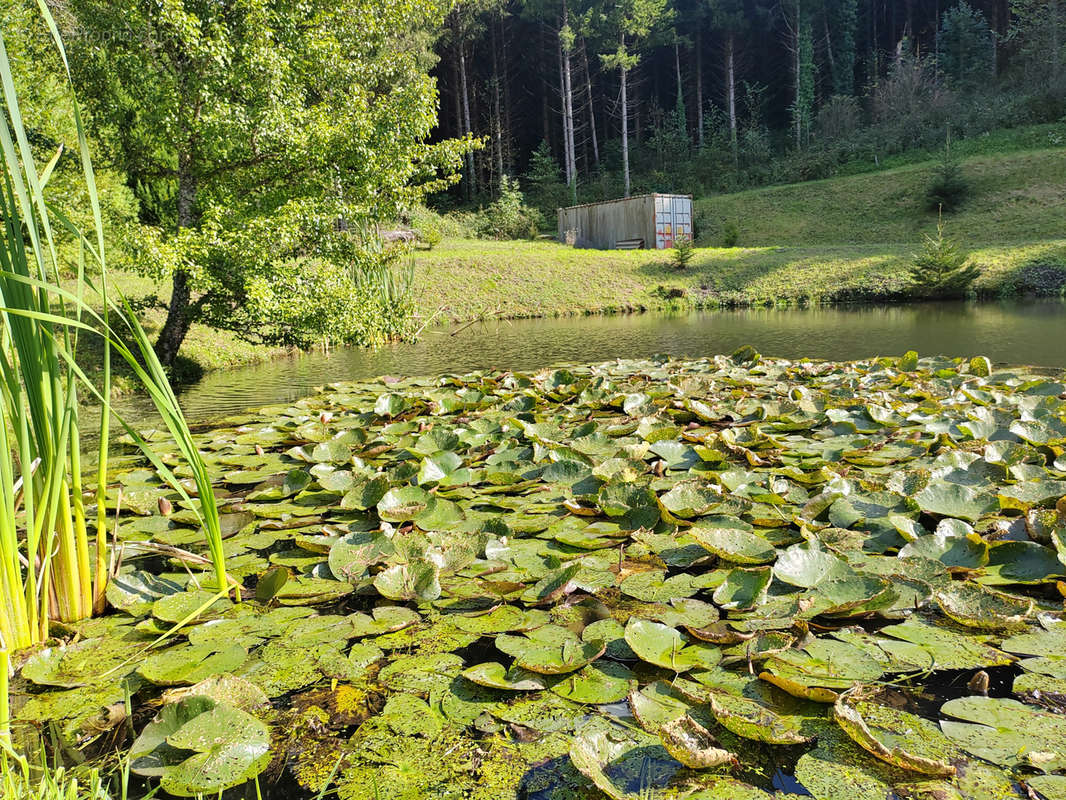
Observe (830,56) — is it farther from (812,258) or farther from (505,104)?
(812,258)

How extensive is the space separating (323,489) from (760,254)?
17409 millimetres

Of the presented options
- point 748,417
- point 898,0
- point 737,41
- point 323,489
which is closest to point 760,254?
point 748,417

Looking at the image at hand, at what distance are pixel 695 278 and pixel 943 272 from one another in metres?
5.42

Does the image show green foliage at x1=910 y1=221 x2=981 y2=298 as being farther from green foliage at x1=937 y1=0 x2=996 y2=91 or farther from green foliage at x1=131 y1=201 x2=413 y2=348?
green foliage at x1=937 y1=0 x2=996 y2=91

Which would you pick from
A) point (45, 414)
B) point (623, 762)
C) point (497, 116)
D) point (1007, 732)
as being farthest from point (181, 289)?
point (497, 116)

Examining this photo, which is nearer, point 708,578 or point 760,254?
point 708,578

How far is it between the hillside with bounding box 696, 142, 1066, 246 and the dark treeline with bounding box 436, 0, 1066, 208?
11.9 feet

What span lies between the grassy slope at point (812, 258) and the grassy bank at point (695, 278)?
3cm

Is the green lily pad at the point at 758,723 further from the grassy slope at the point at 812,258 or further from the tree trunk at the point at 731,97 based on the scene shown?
the tree trunk at the point at 731,97

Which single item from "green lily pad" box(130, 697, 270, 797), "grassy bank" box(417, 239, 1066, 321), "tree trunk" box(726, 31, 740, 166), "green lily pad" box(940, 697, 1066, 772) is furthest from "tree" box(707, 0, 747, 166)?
"green lily pad" box(130, 697, 270, 797)

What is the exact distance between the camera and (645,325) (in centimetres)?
1200

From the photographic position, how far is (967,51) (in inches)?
1130

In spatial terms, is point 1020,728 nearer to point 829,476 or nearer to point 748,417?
point 829,476

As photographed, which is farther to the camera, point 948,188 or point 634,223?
point 634,223
